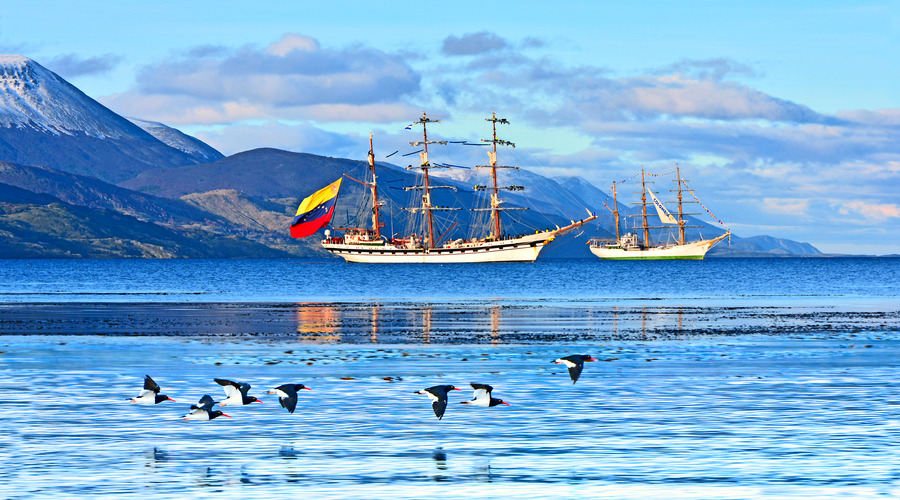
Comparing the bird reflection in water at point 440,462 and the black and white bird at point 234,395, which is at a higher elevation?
the black and white bird at point 234,395

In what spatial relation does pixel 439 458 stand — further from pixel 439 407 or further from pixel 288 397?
pixel 288 397

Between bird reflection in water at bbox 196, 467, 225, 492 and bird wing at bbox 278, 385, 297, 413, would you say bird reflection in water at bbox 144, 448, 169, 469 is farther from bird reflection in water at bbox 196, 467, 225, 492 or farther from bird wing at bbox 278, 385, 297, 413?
bird wing at bbox 278, 385, 297, 413

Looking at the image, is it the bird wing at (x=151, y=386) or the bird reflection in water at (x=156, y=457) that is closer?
the bird reflection in water at (x=156, y=457)

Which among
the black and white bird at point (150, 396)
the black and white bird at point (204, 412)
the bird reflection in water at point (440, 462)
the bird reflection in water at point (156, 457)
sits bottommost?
the bird reflection in water at point (440, 462)

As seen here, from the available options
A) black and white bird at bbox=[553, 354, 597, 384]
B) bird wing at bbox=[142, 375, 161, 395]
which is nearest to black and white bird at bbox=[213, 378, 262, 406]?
bird wing at bbox=[142, 375, 161, 395]

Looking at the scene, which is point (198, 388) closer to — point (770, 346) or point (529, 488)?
point (529, 488)

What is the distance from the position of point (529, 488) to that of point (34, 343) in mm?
28368

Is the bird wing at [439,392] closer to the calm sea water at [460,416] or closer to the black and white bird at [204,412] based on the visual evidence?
the calm sea water at [460,416]

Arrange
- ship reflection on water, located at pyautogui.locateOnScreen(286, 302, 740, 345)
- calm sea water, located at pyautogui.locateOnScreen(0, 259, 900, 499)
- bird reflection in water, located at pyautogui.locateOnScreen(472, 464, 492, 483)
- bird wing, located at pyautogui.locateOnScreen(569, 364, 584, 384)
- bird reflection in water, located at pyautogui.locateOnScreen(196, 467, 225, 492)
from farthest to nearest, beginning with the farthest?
ship reflection on water, located at pyautogui.locateOnScreen(286, 302, 740, 345) < bird wing, located at pyautogui.locateOnScreen(569, 364, 584, 384) < bird reflection in water, located at pyautogui.locateOnScreen(472, 464, 492, 483) < calm sea water, located at pyautogui.locateOnScreen(0, 259, 900, 499) < bird reflection in water, located at pyautogui.locateOnScreen(196, 467, 225, 492)

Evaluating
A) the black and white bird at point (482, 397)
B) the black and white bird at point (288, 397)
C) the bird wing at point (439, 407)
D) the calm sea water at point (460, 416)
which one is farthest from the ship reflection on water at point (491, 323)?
the bird wing at point (439, 407)

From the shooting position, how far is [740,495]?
14469 mm

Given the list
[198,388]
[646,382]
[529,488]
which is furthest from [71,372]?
[529,488]

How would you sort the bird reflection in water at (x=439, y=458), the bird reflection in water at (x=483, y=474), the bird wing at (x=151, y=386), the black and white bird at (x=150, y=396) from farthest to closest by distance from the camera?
the bird wing at (x=151, y=386), the black and white bird at (x=150, y=396), the bird reflection in water at (x=439, y=458), the bird reflection in water at (x=483, y=474)

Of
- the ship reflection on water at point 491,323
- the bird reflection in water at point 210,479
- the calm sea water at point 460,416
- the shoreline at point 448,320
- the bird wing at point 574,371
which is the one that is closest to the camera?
the bird reflection in water at point 210,479
